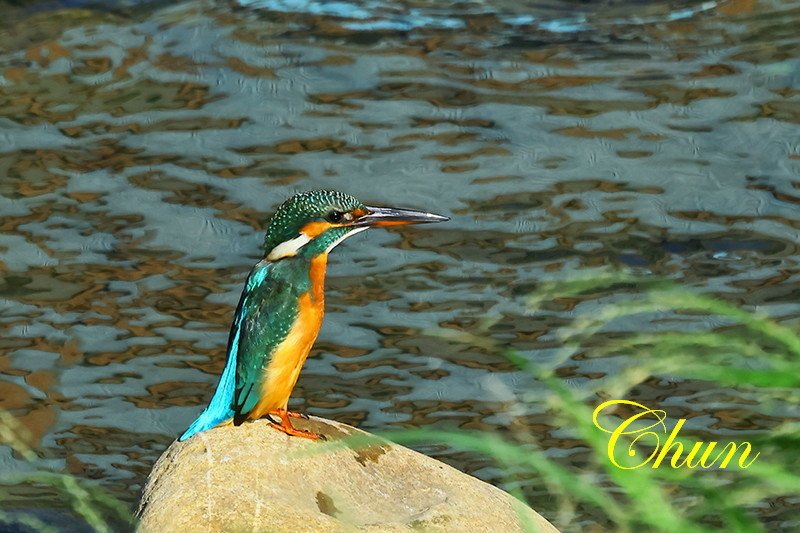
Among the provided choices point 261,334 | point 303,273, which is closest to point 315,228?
point 303,273

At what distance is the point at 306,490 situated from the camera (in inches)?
146

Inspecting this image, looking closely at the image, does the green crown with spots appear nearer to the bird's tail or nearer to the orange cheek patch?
the orange cheek patch

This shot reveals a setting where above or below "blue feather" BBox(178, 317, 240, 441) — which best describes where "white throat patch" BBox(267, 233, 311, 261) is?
above

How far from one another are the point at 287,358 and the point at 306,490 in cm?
45

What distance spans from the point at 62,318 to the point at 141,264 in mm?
620

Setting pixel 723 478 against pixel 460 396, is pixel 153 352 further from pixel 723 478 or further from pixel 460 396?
pixel 723 478

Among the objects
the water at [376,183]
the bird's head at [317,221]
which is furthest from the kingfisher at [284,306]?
the water at [376,183]

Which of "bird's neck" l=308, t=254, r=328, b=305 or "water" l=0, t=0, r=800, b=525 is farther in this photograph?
"water" l=0, t=0, r=800, b=525

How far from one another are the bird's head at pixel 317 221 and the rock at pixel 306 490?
54 centimetres

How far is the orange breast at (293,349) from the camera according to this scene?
3.97 metres

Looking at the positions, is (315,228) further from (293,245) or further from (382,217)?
(382,217)

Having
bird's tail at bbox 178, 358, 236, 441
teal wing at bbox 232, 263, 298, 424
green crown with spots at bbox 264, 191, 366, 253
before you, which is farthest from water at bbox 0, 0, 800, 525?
green crown with spots at bbox 264, 191, 366, 253

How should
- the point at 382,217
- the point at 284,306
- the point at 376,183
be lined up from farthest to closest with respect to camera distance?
the point at 376,183
the point at 382,217
the point at 284,306

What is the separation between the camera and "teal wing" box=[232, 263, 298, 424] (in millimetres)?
3941
